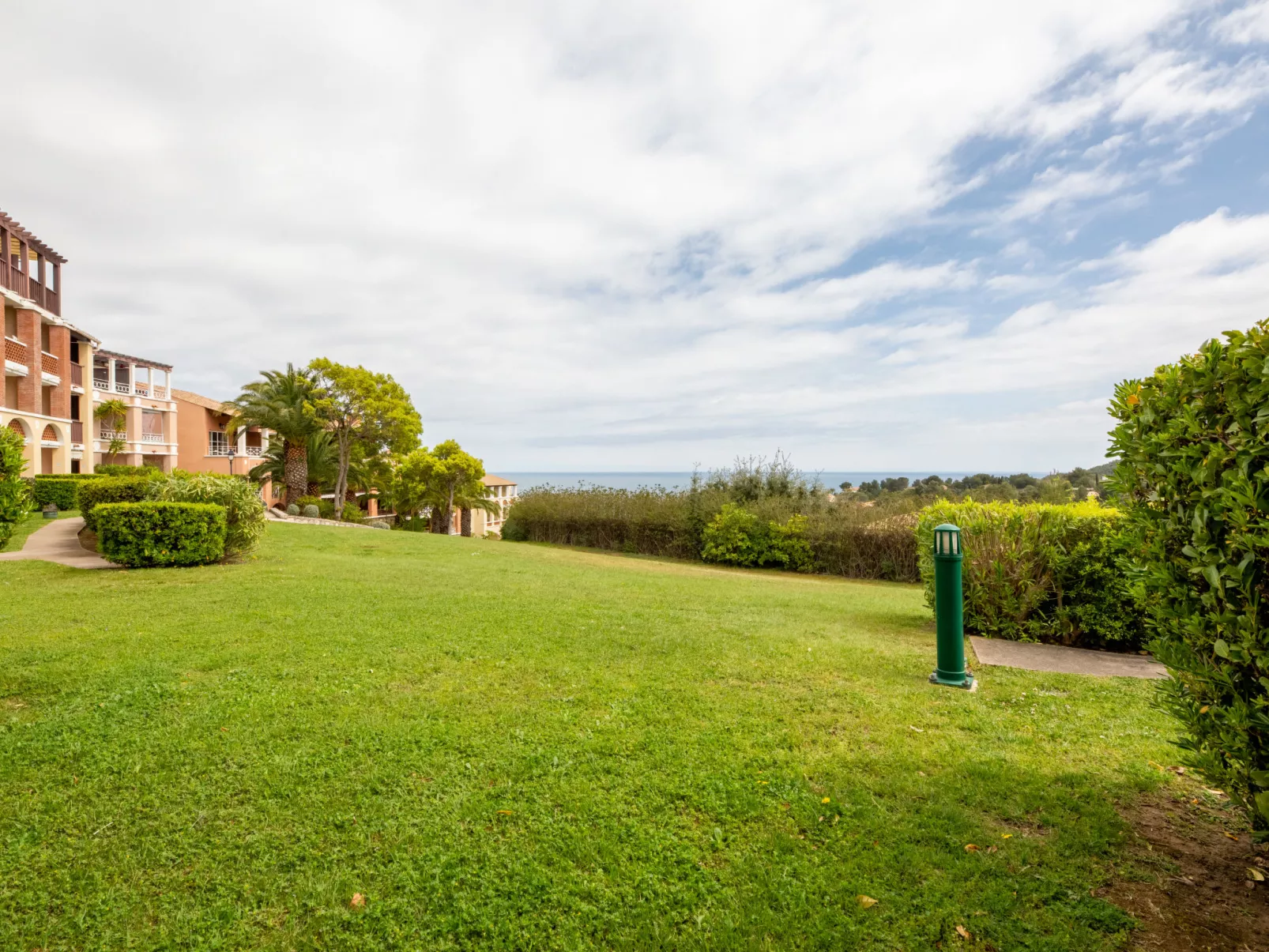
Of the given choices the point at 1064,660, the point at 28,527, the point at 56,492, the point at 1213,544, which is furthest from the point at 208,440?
the point at 1213,544

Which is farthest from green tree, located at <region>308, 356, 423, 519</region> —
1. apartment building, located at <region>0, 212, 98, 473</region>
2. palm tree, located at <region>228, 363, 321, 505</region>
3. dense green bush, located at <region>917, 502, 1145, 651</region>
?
dense green bush, located at <region>917, 502, 1145, 651</region>

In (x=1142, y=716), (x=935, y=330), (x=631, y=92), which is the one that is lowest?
(x=1142, y=716)

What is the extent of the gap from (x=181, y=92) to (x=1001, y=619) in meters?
13.3

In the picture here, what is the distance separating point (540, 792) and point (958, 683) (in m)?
3.40

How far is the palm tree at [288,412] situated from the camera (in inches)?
1072

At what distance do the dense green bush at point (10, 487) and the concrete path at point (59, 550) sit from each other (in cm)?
485

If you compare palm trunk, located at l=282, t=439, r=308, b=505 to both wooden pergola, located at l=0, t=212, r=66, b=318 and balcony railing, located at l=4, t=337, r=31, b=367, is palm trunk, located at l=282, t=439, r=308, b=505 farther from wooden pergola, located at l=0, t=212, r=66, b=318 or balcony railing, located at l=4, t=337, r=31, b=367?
wooden pergola, located at l=0, t=212, r=66, b=318

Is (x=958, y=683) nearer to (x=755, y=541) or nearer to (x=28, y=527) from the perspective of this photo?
(x=755, y=541)

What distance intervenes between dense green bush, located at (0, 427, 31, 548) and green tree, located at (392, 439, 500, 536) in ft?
73.1

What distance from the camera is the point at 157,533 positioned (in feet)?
29.1

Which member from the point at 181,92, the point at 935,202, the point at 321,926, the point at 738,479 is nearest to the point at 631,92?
the point at 935,202

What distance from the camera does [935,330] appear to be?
15.1 m

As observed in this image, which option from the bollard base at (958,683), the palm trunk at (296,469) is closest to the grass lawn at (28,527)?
the bollard base at (958,683)

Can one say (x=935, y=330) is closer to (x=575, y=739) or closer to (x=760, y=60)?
(x=760, y=60)
